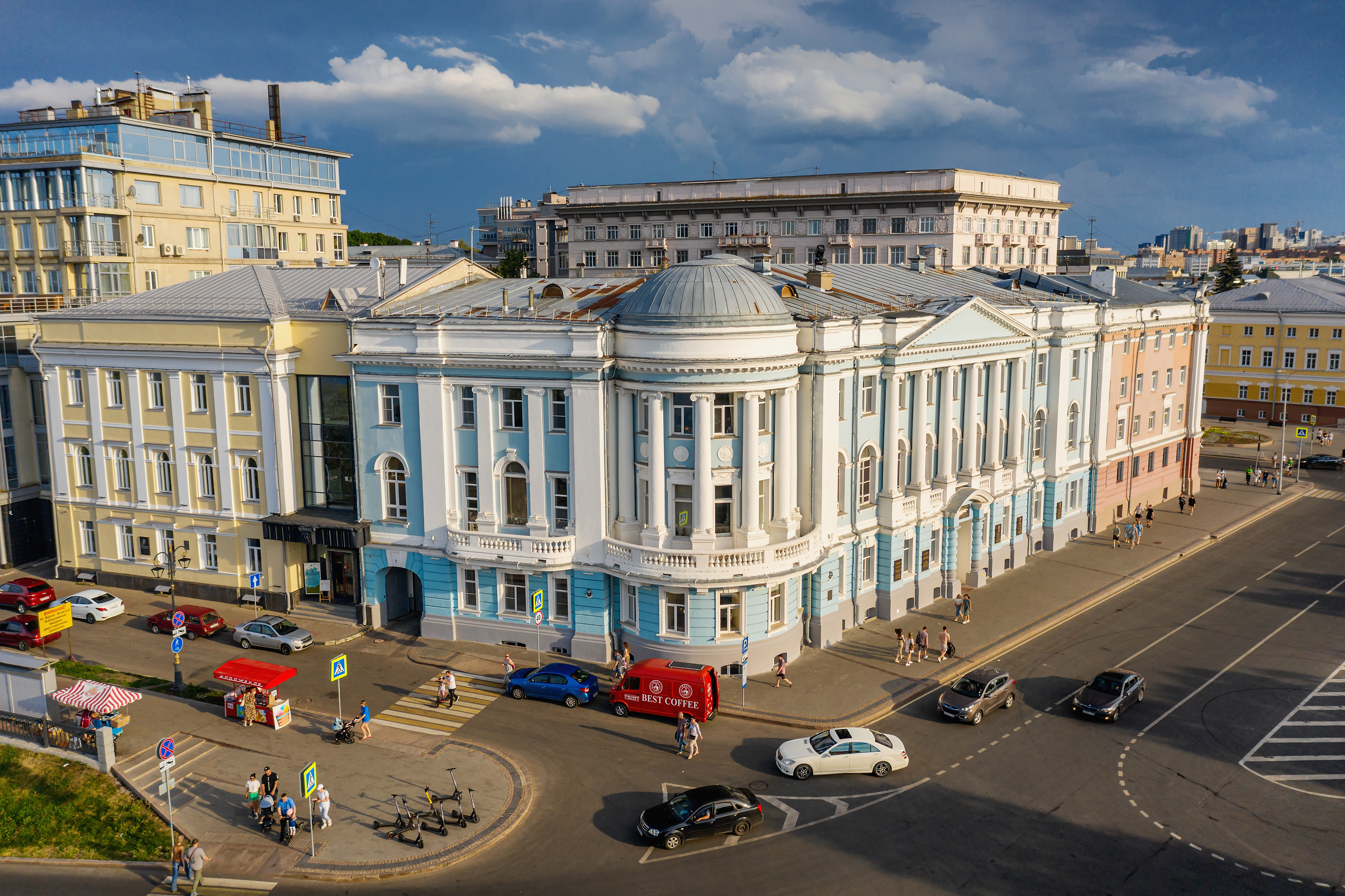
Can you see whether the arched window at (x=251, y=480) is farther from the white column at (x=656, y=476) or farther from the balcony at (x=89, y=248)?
the balcony at (x=89, y=248)

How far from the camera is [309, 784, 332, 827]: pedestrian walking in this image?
30609 mm

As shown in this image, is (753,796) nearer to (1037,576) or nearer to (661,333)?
(661,333)

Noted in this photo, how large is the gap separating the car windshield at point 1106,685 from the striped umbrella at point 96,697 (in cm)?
3844

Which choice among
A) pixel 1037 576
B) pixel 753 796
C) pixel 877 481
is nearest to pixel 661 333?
pixel 877 481

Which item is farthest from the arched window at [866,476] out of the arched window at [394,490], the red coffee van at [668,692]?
the arched window at [394,490]

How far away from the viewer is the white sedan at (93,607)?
4950 centimetres

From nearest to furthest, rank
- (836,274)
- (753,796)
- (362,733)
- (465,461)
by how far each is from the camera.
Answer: (753,796) < (362,733) < (465,461) < (836,274)

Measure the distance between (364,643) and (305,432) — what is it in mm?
11599

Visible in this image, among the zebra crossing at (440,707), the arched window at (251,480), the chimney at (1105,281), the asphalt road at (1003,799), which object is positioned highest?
the chimney at (1105,281)

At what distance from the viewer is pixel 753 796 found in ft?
104

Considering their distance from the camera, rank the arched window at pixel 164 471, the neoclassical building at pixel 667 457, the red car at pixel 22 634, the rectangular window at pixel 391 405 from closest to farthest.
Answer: the neoclassical building at pixel 667 457 < the red car at pixel 22 634 < the rectangular window at pixel 391 405 < the arched window at pixel 164 471

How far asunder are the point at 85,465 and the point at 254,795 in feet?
106

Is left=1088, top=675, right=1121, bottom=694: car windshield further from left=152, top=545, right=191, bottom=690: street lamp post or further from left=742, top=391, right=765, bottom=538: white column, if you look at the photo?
left=152, top=545, right=191, bottom=690: street lamp post

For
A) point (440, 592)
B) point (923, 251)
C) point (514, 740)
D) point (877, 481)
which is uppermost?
point (923, 251)
